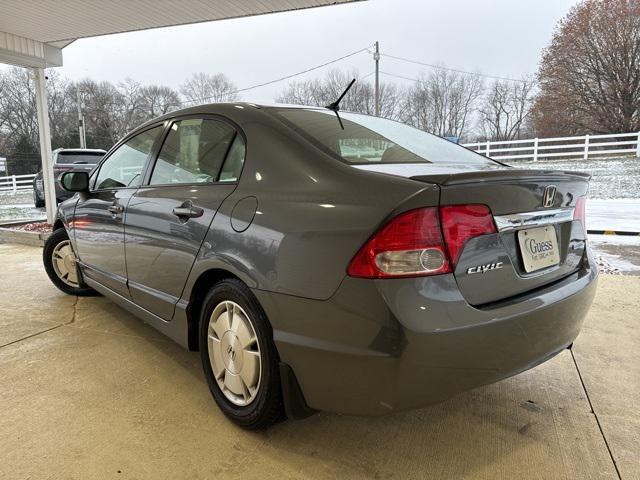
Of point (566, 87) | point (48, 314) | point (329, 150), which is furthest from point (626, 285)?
point (566, 87)

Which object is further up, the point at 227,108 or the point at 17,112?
the point at 17,112

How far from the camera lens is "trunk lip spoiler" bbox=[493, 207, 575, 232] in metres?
1.63

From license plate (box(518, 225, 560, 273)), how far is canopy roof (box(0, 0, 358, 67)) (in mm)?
5752

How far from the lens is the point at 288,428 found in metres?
2.10

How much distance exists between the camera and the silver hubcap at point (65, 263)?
4141 millimetres

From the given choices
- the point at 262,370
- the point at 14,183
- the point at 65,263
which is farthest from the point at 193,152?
the point at 14,183

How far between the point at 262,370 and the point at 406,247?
0.84 m

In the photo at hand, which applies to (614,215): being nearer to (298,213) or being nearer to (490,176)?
(490,176)

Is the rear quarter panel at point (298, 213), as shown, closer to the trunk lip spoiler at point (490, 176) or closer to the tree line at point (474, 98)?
the trunk lip spoiler at point (490, 176)

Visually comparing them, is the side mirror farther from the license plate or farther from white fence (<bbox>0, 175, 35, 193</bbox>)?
white fence (<bbox>0, 175, 35, 193</bbox>)

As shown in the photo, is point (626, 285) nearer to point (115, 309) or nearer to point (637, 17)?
point (115, 309)

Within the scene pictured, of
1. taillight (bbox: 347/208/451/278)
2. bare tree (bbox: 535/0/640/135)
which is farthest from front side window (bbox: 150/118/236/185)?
bare tree (bbox: 535/0/640/135)

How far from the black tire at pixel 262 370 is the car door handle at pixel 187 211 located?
1.18 ft

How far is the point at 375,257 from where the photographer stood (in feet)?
4.90
